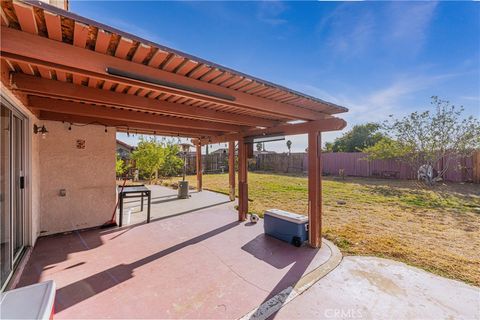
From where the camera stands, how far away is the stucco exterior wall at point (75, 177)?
4.42 meters

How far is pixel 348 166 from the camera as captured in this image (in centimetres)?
1642

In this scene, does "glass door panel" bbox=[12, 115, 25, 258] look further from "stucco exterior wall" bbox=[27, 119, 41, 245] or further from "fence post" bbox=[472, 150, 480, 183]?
"fence post" bbox=[472, 150, 480, 183]

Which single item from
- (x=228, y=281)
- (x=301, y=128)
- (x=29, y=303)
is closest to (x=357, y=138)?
(x=301, y=128)

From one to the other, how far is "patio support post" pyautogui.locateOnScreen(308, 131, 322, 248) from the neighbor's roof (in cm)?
44

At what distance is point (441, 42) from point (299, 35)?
374 centimetres

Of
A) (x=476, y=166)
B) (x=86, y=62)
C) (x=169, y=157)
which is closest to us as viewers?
(x=86, y=62)

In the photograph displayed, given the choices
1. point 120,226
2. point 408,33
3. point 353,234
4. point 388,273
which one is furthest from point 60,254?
point 408,33

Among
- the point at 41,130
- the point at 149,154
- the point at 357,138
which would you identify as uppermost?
the point at 357,138

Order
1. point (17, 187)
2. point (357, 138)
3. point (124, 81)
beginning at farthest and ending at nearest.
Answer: point (357, 138) → point (17, 187) → point (124, 81)

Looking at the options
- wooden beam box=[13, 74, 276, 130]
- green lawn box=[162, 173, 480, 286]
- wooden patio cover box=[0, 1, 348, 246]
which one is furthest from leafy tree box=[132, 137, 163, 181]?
wooden beam box=[13, 74, 276, 130]

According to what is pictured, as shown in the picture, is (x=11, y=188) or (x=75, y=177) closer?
(x=11, y=188)

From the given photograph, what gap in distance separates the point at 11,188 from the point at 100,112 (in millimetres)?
1709

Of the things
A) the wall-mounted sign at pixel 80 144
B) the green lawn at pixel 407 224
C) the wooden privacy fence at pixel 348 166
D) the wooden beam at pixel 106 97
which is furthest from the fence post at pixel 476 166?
the wall-mounted sign at pixel 80 144

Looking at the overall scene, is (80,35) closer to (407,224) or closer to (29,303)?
(29,303)
